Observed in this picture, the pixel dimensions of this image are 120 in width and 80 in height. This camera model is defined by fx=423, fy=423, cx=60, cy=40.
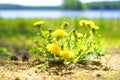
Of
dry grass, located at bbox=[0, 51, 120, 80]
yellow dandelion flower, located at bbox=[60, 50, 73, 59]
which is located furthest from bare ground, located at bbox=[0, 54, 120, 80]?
yellow dandelion flower, located at bbox=[60, 50, 73, 59]

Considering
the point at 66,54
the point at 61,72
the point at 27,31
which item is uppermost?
the point at 66,54

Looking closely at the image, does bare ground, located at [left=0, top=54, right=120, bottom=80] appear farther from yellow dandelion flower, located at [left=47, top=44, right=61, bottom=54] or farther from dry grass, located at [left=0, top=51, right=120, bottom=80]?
yellow dandelion flower, located at [left=47, top=44, right=61, bottom=54]

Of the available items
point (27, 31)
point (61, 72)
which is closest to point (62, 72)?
point (61, 72)

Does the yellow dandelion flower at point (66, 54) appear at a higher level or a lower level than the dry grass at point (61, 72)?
higher

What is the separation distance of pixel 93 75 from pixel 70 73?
0.78ft

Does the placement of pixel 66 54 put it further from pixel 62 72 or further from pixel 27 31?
pixel 27 31

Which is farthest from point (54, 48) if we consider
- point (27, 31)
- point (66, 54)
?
point (27, 31)

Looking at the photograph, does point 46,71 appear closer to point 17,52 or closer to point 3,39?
point 17,52

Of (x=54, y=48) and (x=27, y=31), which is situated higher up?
(x=54, y=48)

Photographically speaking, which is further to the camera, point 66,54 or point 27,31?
point 27,31

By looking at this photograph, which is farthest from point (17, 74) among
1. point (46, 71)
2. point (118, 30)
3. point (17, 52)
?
point (118, 30)

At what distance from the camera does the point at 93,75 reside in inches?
151

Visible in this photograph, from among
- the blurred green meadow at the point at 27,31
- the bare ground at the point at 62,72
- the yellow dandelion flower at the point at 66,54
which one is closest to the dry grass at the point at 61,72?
the bare ground at the point at 62,72

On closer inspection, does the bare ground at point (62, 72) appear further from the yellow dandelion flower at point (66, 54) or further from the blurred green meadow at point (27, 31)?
the blurred green meadow at point (27, 31)
